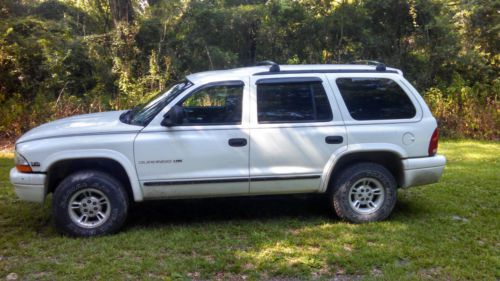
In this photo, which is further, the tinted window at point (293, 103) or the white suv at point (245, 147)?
the tinted window at point (293, 103)

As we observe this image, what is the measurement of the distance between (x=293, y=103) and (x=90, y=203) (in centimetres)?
247

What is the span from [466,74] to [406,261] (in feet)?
35.9

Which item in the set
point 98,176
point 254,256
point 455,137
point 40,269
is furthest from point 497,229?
point 455,137

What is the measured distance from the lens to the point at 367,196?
5949mm

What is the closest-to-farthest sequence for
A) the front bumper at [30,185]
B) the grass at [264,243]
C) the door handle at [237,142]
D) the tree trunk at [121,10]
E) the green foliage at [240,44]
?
the grass at [264,243] < the front bumper at [30,185] < the door handle at [237,142] < the green foliage at [240,44] < the tree trunk at [121,10]

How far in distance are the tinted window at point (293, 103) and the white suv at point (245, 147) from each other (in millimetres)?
11

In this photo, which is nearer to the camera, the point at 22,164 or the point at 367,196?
the point at 22,164

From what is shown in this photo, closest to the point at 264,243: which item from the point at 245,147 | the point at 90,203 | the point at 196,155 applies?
the point at 245,147

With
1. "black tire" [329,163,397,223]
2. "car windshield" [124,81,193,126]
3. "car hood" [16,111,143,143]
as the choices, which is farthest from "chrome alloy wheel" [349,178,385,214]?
"car hood" [16,111,143,143]

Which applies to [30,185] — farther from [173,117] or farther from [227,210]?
[227,210]

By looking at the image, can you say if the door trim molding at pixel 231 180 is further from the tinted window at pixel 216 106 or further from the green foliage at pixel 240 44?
the green foliage at pixel 240 44

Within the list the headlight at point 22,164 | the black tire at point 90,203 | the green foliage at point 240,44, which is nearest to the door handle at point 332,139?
the black tire at point 90,203

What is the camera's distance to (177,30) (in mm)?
14023

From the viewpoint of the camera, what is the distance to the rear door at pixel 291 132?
5.61 meters
